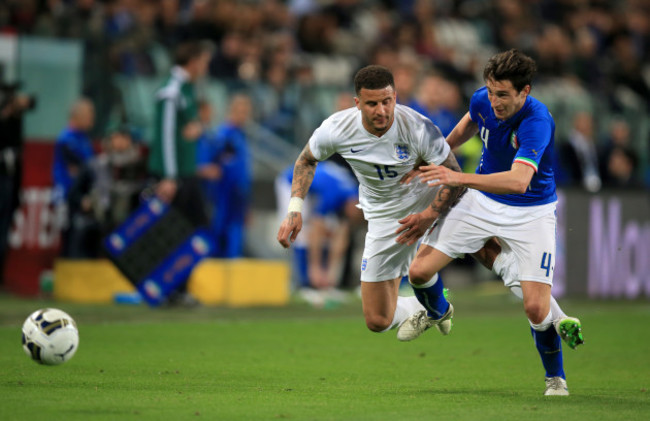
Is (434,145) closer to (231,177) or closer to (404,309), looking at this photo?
(404,309)

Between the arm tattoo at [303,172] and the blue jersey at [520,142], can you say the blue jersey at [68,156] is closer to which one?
the arm tattoo at [303,172]

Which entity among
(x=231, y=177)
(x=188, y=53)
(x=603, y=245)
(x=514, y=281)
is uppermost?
(x=188, y=53)

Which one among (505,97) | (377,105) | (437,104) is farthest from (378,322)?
(437,104)

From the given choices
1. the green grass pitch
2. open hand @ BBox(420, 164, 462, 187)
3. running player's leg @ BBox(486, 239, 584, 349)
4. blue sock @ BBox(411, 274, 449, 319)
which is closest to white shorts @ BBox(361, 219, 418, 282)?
blue sock @ BBox(411, 274, 449, 319)

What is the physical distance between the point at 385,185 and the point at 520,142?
1.17 meters

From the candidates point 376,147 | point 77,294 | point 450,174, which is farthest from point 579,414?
point 77,294

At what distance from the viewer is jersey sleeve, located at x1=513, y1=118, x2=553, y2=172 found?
6180 millimetres

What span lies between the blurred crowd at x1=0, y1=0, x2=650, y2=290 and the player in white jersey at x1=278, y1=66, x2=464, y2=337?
5212mm

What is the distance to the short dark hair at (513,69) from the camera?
20.4 ft

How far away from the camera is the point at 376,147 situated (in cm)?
686

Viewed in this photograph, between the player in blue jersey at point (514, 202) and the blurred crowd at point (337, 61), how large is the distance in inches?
222

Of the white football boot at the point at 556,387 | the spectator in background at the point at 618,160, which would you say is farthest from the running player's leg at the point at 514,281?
the spectator in background at the point at 618,160

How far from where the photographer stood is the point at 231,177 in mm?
13977

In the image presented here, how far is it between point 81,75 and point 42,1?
1.17 m
